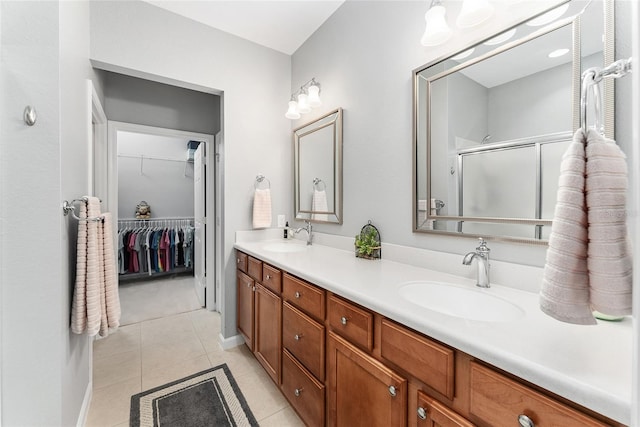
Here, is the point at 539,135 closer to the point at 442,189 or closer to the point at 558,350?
the point at 442,189

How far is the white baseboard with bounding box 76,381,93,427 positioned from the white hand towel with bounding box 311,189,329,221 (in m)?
1.84

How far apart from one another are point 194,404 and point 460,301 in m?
1.64

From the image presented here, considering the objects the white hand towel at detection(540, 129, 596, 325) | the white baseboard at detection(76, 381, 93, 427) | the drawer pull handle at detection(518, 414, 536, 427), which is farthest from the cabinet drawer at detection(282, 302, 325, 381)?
the white baseboard at detection(76, 381, 93, 427)

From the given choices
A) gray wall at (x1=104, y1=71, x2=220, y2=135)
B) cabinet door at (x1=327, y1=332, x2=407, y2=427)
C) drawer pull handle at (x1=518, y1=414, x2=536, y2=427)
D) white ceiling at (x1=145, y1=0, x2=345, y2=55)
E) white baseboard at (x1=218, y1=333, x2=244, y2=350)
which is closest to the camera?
drawer pull handle at (x1=518, y1=414, x2=536, y2=427)

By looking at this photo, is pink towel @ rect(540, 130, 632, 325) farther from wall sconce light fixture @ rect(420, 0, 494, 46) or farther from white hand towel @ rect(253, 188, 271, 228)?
white hand towel @ rect(253, 188, 271, 228)

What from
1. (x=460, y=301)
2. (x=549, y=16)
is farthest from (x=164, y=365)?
(x=549, y=16)

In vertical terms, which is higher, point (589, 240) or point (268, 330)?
point (589, 240)

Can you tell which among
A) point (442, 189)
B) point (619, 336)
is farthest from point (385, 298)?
point (442, 189)

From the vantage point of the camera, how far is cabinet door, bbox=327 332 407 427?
867 millimetres

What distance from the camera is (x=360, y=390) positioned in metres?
1.01

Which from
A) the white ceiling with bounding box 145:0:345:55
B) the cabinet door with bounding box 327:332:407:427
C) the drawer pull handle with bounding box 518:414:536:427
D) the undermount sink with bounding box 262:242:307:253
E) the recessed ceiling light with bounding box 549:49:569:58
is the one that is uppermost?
the white ceiling with bounding box 145:0:345:55

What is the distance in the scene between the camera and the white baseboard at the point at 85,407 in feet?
4.62

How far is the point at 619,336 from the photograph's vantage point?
0.66 metres

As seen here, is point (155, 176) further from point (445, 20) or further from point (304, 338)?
point (445, 20)
